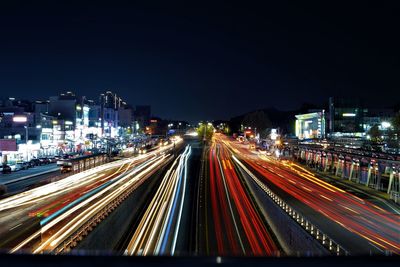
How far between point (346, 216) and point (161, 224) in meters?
9.73

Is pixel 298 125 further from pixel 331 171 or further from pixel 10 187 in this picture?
pixel 10 187

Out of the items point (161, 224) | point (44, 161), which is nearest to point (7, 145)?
point (44, 161)

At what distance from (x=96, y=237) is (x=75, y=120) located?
6367cm

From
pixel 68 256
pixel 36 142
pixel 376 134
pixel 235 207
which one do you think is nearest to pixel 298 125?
pixel 376 134

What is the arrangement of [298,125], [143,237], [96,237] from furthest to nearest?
[298,125] < [143,237] < [96,237]

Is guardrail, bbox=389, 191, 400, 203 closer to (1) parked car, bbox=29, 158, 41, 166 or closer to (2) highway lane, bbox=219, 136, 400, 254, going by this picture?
(2) highway lane, bbox=219, 136, 400, 254

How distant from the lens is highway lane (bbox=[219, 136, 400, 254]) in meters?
14.2

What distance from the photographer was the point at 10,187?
2905cm

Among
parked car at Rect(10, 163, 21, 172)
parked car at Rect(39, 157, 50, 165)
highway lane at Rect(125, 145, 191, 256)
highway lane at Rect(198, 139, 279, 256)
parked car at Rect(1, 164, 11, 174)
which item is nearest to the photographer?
highway lane at Rect(125, 145, 191, 256)

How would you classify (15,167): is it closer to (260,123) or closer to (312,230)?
(312,230)

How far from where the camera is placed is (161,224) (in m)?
21.4

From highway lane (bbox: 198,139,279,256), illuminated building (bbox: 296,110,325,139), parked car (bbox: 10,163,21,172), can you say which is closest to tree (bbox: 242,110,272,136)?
illuminated building (bbox: 296,110,325,139)

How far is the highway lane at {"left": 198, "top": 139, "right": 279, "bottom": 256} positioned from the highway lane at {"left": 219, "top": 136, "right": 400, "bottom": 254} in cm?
242

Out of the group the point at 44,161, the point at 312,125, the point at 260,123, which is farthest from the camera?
the point at 260,123
